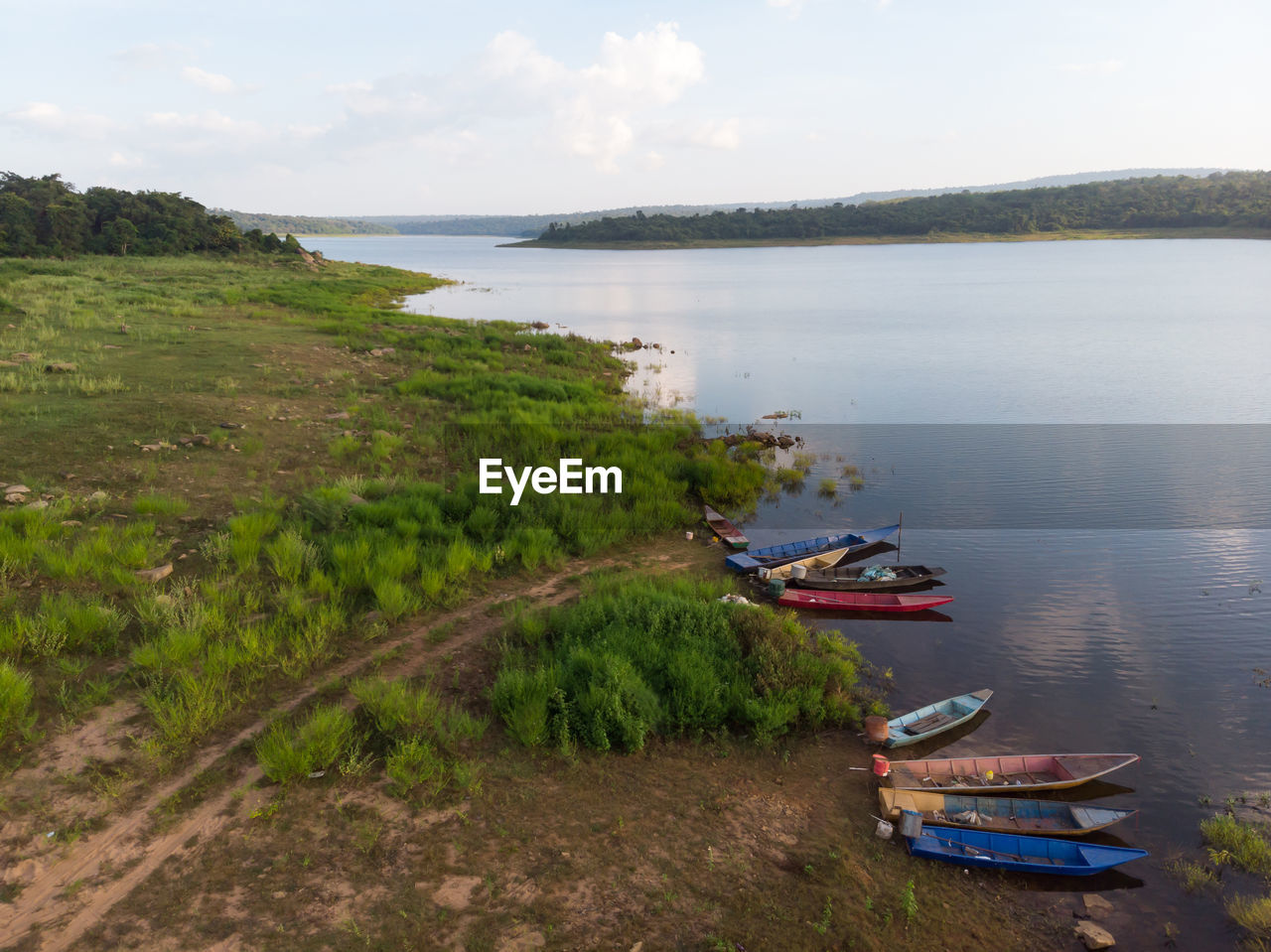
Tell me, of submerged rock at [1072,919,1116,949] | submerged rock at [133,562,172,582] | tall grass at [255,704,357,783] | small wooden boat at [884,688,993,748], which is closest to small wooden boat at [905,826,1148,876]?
submerged rock at [1072,919,1116,949]

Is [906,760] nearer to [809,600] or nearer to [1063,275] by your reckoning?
[809,600]

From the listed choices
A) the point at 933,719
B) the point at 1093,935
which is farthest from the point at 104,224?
the point at 1093,935

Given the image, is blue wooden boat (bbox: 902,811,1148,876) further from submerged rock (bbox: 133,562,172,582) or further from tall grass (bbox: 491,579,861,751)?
submerged rock (bbox: 133,562,172,582)

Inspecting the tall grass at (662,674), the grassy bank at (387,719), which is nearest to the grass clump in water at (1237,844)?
the grassy bank at (387,719)

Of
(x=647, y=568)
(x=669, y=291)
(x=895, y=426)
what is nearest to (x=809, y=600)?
(x=647, y=568)

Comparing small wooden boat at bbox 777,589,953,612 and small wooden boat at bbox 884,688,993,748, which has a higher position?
small wooden boat at bbox 777,589,953,612

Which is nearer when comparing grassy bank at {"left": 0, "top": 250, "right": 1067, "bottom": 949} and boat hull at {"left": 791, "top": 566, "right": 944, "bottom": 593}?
grassy bank at {"left": 0, "top": 250, "right": 1067, "bottom": 949}
